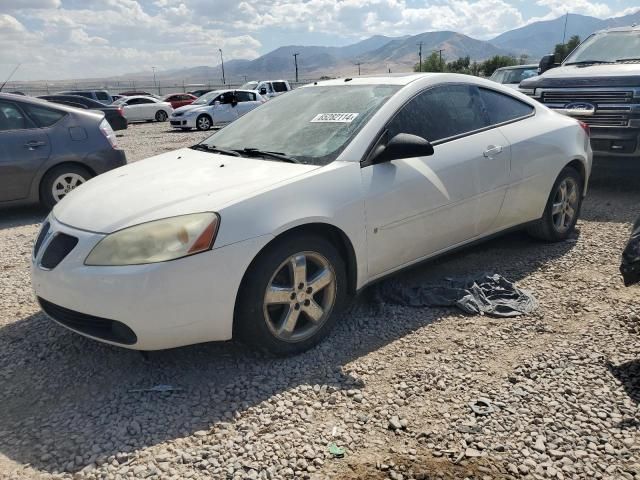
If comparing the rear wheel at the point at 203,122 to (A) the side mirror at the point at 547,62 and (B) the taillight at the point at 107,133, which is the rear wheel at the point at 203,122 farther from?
(A) the side mirror at the point at 547,62

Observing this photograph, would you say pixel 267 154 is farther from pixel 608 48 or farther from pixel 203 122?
pixel 203 122

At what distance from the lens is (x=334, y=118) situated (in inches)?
147

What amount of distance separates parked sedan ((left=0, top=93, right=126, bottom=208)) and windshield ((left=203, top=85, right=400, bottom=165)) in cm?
322

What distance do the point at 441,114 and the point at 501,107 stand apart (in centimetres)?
79

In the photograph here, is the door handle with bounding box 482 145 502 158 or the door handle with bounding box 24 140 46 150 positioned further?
the door handle with bounding box 24 140 46 150

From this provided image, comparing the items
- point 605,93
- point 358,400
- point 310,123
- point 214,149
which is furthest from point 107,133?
point 605,93

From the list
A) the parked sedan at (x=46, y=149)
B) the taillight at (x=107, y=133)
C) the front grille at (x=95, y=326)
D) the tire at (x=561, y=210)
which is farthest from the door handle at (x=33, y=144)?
the tire at (x=561, y=210)

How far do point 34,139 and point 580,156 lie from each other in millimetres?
6014

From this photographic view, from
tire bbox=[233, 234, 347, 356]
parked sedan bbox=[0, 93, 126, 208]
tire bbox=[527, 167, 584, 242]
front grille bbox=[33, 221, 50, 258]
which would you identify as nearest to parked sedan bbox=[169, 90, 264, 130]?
parked sedan bbox=[0, 93, 126, 208]

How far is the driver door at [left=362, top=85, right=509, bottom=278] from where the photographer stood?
3.48m

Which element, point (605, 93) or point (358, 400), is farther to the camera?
point (605, 93)

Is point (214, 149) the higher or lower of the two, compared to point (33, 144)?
higher

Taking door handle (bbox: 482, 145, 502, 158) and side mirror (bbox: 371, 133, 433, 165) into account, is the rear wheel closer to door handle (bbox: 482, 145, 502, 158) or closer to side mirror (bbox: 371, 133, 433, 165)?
door handle (bbox: 482, 145, 502, 158)

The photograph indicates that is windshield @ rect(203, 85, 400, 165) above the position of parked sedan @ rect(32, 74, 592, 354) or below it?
above
